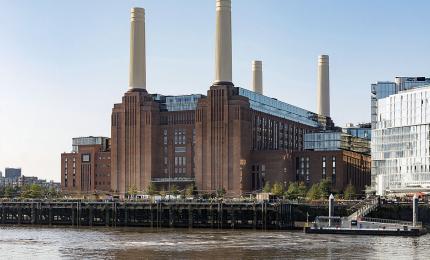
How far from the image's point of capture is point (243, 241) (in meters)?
107

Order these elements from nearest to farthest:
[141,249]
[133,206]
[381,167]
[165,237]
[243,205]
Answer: [141,249]
[165,237]
[243,205]
[133,206]
[381,167]

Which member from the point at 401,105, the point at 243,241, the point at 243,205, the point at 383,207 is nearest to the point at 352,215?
the point at 383,207

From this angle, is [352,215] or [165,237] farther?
[352,215]

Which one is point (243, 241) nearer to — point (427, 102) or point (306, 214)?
point (306, 214)

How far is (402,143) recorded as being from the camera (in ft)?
588

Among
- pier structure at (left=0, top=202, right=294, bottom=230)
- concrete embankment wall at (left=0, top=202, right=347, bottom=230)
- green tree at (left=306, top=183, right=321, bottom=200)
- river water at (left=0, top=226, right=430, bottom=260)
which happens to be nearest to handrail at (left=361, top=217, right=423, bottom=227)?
concrete embankment wall at (left=0, top=202, right=347, bottom=230)

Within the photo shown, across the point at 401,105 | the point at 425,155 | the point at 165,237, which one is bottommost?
the point at 165,237

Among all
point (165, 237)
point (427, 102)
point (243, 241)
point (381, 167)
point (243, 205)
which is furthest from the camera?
point (381, 167)

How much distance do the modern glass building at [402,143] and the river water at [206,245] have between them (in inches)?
2345

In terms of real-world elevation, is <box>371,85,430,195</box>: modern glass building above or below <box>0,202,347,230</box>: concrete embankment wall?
above

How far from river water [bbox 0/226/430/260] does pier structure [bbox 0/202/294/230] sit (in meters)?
11.1

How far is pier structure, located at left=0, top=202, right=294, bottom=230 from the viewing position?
452ft

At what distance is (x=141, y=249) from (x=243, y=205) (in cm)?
4777

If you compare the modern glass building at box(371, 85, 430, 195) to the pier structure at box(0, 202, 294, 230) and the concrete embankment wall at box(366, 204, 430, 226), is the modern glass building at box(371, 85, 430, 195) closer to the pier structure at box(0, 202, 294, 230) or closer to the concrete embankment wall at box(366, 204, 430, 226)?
the concrete embankment wall at box(366, 204, 430, 226)
